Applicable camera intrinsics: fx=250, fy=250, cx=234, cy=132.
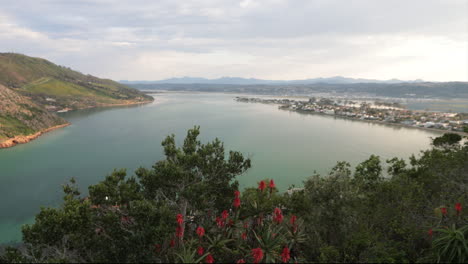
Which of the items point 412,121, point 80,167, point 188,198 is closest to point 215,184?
point 188,198

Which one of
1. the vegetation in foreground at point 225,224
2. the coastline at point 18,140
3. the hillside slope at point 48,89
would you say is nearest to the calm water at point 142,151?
the coastline at point 18,140

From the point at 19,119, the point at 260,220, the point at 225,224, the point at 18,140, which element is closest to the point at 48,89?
the point at 19,119

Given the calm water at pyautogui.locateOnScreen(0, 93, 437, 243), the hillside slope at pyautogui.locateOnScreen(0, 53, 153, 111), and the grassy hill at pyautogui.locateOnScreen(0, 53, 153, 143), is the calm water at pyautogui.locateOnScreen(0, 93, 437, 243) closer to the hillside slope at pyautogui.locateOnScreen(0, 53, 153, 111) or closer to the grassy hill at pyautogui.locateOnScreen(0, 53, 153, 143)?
Answer: the grassy hill at pyautogui.locateOnScreen(0, 53, 153, 143)

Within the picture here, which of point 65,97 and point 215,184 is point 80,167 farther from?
point 65,97

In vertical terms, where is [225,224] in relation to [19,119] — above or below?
below

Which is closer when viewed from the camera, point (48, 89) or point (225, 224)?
point (225, 224)

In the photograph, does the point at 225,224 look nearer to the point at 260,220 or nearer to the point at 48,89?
the point at 260,220

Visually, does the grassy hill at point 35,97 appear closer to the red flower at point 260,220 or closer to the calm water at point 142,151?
the calm water at point 142,151
